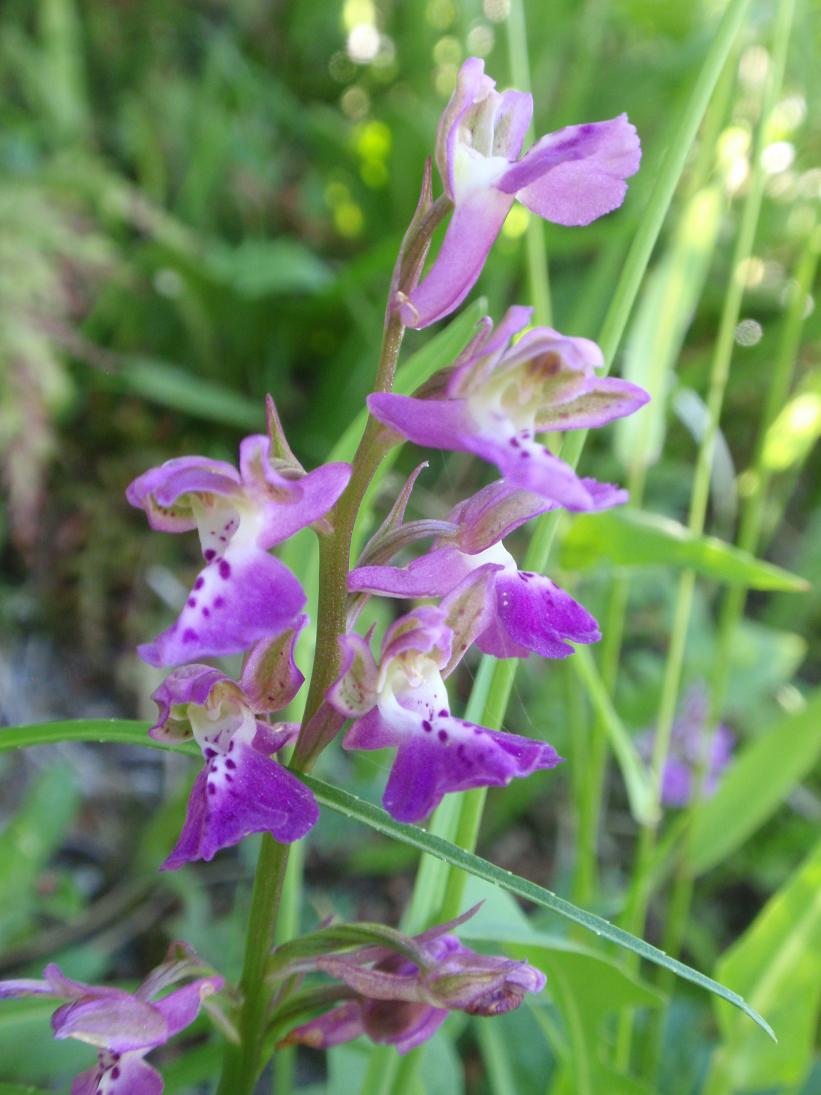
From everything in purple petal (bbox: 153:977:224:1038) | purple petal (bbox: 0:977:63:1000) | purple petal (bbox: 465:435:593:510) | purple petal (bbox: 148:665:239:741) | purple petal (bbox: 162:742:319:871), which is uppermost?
purple petal (bbox: 465:435:593:510)

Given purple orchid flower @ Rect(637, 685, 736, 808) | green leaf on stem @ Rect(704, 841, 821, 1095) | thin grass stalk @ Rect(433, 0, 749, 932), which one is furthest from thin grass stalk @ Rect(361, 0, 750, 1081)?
purple orchid flower @ Rect(637, 685, 736, 808)

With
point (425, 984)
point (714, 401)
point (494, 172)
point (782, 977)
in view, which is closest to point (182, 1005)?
point (425, 984)

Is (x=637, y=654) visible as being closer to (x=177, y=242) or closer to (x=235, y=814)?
(x=177, y=242)

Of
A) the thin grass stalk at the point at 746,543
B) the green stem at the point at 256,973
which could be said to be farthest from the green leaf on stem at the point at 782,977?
the green stem at the point at 256,973

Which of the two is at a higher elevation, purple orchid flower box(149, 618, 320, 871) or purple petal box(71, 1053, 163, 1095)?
purple orchid flower box(149, 618, 320, 871)

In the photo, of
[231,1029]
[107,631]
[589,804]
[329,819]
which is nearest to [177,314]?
[107,631]

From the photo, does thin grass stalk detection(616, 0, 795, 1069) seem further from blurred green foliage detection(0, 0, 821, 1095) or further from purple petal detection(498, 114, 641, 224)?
purple petal detection(498, 114, 641, 224)

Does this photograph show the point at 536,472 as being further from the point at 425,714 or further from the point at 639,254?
the point at 639,254
